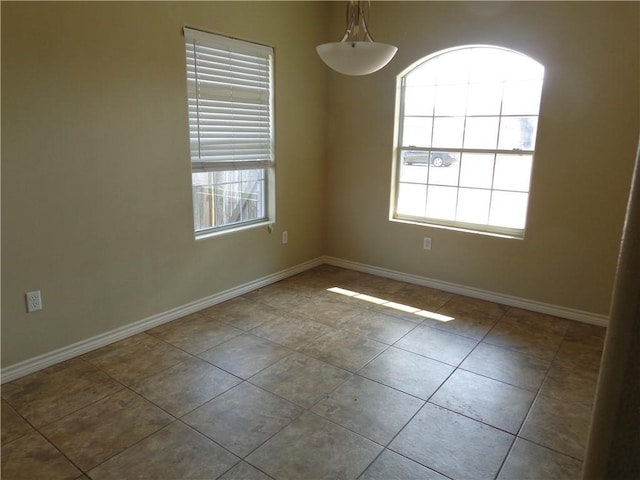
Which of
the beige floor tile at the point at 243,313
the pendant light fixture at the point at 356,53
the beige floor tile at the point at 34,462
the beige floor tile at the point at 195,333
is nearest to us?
the beige floor tile at the point at 34,462

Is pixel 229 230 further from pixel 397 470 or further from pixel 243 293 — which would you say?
pixel 397 470

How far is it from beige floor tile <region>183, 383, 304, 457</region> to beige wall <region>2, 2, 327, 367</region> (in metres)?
1.14

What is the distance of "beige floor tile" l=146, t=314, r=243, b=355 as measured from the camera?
2.96 metres

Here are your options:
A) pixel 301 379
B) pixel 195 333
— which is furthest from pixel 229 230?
pixel 301 379

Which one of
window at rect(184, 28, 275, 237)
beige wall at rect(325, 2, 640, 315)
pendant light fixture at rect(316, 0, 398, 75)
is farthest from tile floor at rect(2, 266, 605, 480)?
pendant light fixture at rect(316, 0, 398, 75)

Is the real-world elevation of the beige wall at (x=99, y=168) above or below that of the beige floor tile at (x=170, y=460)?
above

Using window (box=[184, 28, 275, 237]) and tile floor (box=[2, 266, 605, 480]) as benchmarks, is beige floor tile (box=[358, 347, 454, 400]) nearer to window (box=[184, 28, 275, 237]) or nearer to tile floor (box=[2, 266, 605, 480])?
tile floor (box=[2, 266, 605, 480])

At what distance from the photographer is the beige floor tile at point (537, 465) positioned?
187 centimetres

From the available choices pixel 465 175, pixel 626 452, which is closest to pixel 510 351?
pixel 465 175

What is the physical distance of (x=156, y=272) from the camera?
3164 millimetres

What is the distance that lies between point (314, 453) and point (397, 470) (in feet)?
1.24

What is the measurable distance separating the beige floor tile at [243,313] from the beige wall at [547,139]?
1499 millimetres

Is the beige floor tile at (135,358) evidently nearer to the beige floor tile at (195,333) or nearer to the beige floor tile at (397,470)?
the beige floor tile at (195,333)

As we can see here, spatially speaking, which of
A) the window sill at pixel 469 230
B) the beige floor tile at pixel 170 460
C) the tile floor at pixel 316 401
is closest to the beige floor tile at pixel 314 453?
the tile floor at pixel 316 401
